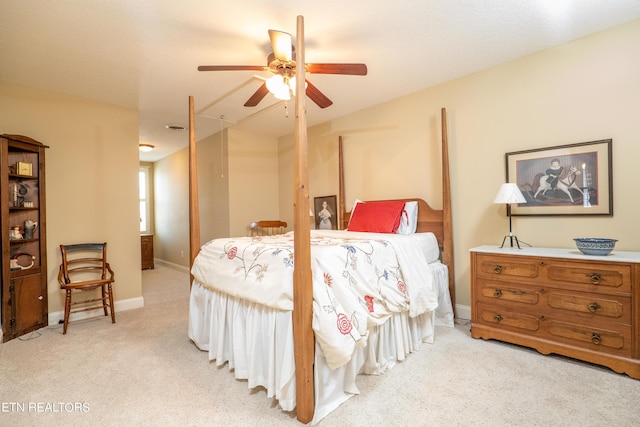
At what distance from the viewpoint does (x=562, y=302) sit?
214 cm

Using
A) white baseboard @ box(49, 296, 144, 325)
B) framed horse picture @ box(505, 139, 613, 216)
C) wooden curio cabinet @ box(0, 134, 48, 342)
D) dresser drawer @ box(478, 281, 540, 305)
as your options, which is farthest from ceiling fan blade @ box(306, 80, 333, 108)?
white baseboard @ box(49, 296, 144, 325)

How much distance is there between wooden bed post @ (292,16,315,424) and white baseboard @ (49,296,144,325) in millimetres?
2996

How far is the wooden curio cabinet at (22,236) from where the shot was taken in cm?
266

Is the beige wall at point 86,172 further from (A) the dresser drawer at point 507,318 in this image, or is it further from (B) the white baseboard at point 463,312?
(A) the dresser drawer at point 507,318

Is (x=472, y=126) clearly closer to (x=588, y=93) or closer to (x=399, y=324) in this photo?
(x=588, y=93)

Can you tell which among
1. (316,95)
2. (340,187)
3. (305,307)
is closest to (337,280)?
(305,307)

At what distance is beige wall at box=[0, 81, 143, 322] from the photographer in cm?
312

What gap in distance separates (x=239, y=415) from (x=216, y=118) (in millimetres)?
3655

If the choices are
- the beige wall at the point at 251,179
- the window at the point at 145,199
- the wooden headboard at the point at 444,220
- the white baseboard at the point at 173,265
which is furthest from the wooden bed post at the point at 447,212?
the window at the point at 145,199

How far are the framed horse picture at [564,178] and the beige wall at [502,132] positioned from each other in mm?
60

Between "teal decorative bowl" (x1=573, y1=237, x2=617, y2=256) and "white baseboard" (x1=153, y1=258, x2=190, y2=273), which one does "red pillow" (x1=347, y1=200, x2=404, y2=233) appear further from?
"white baseboard" (x1=153, y1=258, x2=190, y2=273)

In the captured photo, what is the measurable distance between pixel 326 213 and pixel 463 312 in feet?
6.97

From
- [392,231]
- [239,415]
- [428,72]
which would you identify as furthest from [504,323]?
[428,72]

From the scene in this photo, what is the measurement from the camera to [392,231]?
3.07m
